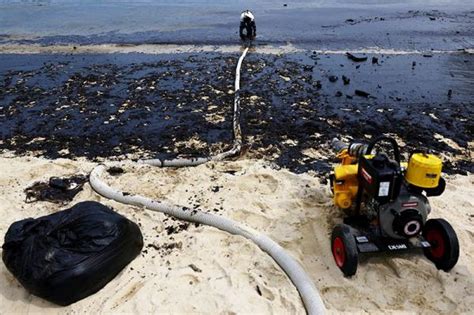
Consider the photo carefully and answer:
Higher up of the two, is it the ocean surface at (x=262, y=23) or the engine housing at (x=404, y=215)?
the ocean surface at (x=262, y=23)

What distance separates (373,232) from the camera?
12.4ft

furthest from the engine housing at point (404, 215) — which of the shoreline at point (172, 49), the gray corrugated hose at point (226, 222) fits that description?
the shoreline at point (172, 49)

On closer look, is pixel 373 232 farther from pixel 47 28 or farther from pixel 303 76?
pixel 47 28

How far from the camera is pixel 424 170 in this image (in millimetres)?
3354

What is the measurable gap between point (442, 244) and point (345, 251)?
0.93 m

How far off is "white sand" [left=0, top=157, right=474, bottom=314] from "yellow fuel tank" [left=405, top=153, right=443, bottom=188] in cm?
85

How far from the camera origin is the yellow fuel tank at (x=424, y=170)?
3323 millimetres

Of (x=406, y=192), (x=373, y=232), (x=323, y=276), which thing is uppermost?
(x=406, y=192)

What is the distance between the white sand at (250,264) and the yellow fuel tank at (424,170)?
33.6 inches

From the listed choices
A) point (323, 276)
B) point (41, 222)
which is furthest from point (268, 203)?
point (41, 222)

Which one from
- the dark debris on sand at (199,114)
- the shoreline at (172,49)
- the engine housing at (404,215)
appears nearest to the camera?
the engine housing at (404,215)

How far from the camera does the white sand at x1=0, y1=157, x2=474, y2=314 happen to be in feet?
11.0

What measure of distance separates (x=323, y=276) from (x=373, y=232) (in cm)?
64

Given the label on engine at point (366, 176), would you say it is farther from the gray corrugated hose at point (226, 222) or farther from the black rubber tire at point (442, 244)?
the gray corrugated hose at point (226, 222)
